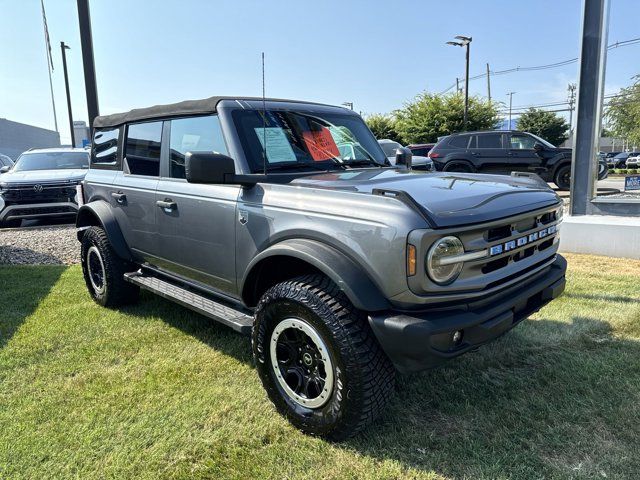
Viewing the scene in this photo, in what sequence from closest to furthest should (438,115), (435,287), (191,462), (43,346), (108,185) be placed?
(435,287)
(191,462)
(43,346)
(108,185)
(438,115)

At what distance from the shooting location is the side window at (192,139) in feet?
11.1

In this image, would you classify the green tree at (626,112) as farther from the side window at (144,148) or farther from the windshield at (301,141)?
the side window at (144,148)

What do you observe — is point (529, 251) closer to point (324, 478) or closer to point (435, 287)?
point (435, 287)

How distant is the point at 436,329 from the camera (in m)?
2.18

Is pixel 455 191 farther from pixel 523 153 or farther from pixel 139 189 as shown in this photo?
pixel 523 153

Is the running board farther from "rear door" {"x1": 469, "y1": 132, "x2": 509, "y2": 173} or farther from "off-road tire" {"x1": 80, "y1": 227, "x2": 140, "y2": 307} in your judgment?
"rear door" {"x1": 469, "y1": 132, "x2": 509, "y2": 173}

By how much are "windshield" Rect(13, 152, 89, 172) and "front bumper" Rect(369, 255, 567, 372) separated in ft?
35.2

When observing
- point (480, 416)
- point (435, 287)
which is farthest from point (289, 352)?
point (480, 416)

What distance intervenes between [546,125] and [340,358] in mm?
52500

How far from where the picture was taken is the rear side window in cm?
1348

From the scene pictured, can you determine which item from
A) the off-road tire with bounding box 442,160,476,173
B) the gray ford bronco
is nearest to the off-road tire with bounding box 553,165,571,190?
the off-road tire with bounding box 442,160,476,173

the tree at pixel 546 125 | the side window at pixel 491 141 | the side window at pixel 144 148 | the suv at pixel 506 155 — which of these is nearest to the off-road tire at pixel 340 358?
the side window at pixel 144 148

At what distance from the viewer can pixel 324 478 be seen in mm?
2314

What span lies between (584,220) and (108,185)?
19.9 ft
